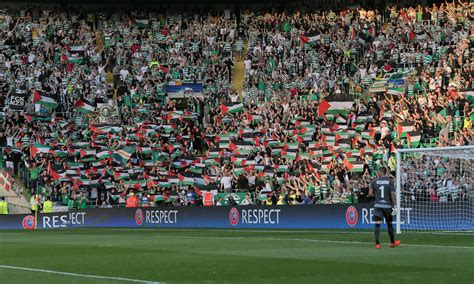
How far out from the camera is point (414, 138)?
4506cm

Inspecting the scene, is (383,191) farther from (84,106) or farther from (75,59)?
(75,59)

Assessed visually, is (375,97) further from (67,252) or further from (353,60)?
(67,252)

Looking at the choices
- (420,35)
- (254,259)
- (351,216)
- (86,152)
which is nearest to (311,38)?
(420,35)

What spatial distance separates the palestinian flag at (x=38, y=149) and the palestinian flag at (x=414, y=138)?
2058 cm

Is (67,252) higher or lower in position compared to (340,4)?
lower

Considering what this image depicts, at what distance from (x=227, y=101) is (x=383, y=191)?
3313cm

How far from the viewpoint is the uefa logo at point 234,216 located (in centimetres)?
4438

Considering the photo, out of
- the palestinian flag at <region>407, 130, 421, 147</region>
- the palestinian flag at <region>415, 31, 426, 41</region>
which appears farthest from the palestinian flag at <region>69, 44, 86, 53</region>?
the palestinian flag at <region>407, 130, 421, 147</region>

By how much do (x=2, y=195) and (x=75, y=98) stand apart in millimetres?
8207

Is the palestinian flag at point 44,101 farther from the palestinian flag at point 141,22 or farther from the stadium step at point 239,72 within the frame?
the stadium step at point 239,72

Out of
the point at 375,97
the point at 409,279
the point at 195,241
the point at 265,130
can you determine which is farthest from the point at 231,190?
the point at 409,279

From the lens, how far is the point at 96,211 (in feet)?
167

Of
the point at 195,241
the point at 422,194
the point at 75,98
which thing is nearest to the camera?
the point at 195,241

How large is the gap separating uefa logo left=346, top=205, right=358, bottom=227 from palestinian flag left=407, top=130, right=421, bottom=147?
6.74 meters
